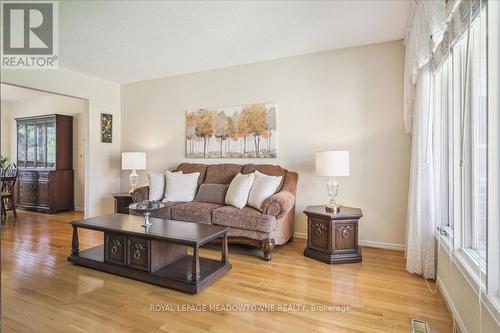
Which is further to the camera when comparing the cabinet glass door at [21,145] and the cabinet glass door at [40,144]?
the cabinet glass door at [21,145]

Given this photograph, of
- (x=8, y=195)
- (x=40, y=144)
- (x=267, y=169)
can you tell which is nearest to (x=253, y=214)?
(x=267, y=169)

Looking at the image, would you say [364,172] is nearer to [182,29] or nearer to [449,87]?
[449,87]

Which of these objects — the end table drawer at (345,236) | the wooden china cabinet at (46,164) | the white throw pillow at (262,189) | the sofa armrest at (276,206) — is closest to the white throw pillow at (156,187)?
the white throw pillow at (262,189)

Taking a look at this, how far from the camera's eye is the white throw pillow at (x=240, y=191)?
138 inches

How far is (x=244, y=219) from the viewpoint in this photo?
3.24 meters

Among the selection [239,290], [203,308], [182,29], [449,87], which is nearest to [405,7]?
[449,87]

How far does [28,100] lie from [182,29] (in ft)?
17.7

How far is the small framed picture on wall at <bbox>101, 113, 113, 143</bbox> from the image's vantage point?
5184 millimetres

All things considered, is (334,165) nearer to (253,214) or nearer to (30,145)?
(253,214)

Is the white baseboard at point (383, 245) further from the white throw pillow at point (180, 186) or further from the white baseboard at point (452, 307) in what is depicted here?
the white throw pillow at point (180, 186)

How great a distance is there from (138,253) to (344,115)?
288 centimetres

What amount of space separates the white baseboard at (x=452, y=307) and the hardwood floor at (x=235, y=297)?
0.06 meters

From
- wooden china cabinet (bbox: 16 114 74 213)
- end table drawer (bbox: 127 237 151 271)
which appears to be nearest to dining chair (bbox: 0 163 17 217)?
wooden china cabinet (bbox: 16 114 74 213)

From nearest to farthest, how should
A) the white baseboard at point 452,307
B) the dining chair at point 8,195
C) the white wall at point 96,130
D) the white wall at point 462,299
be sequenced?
1. the white wall at point 462,299
2. the white baseboard at point 452,307
3. the white wall at point 96,130
4. the dining chair at point 8,195
